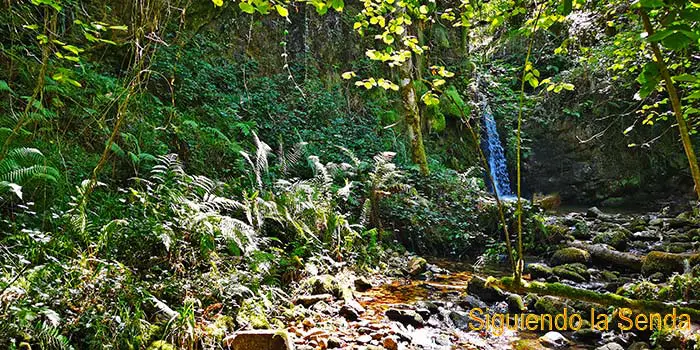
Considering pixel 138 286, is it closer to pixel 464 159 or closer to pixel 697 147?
pixel 464 159

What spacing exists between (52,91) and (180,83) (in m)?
2.37

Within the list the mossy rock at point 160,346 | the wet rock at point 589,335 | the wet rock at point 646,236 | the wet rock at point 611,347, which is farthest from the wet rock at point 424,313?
the wet rock at point 646,236

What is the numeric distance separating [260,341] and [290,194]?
113 inches

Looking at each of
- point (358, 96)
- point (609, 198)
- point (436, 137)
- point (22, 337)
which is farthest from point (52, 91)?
point (609, 198)

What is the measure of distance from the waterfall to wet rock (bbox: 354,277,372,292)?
31.4ft

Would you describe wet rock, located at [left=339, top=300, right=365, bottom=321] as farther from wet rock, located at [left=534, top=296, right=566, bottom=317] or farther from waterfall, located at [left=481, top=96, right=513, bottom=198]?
waterfall, located at [left=481, top=96, right=513, bottom=198]

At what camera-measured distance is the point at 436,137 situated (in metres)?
12.1

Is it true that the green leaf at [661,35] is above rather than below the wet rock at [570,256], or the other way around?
above

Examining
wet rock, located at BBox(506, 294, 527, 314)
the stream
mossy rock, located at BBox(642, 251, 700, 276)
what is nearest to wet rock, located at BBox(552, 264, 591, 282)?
the stream

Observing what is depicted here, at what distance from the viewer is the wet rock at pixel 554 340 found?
3527mm

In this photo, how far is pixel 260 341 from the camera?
2.79 meters

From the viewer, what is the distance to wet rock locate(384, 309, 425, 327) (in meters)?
3.95

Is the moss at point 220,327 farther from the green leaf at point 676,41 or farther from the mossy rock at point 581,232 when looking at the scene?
the mossy rock at point 581,232

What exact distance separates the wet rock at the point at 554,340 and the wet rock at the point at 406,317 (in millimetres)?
1124
